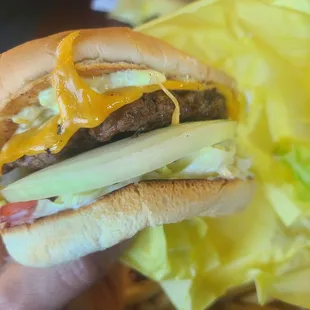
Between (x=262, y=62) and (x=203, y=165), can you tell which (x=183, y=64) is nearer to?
(x=203, y=165)

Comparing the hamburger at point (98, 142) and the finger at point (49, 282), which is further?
the finger at point (49, 282)

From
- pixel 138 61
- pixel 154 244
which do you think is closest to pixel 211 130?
pixel 138 61

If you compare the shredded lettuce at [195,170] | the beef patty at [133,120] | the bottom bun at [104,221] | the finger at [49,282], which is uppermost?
the beef patty at [133,120]

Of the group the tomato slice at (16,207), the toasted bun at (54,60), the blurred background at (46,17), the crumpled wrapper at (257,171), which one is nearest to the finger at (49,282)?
the crumpled wrapper at (257,171)

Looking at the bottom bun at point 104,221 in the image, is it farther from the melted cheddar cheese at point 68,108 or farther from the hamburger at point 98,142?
the melted cheddar cheese at point 68,108

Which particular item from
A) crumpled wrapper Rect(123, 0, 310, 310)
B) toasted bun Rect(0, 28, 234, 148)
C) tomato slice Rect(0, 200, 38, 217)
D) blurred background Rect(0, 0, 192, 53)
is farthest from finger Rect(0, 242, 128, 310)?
blurred background Rect(0, 0, 192, 53)

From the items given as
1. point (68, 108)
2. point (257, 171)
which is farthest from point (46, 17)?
point (68, 108)

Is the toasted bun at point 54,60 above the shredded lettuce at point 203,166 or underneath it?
above
